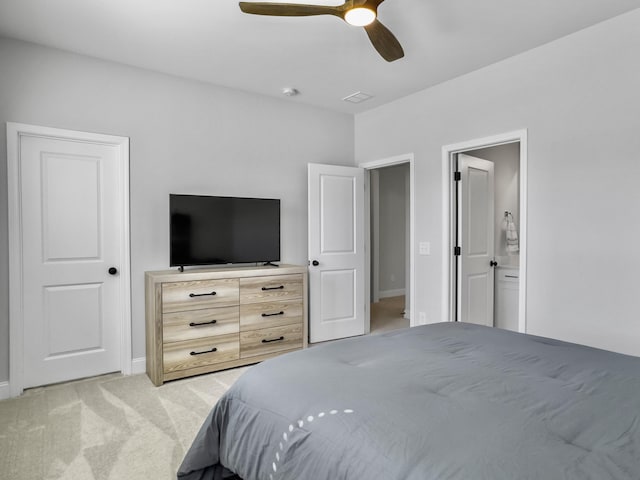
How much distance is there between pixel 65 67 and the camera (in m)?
3.18

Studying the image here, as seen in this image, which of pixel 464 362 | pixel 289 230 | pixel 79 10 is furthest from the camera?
pixel 289 230

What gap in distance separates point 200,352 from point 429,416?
8.64ft

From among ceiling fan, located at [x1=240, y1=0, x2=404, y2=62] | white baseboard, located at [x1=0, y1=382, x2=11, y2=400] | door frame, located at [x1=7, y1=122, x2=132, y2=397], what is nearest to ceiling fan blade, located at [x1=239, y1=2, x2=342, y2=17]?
ceiling fan, located at [x1=240, y1=0, x2=404, y2=62]

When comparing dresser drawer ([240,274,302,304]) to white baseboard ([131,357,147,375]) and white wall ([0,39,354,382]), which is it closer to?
white wall ([0,39,354,382])

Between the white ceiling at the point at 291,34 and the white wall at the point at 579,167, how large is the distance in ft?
0.59

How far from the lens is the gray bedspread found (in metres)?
0.95

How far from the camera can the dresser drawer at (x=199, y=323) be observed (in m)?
3.24

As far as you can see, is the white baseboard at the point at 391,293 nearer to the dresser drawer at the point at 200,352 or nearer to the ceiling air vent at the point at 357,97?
the ceiling air vent at the point at 357,97

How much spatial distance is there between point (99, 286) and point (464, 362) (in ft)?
Answer: 9.92

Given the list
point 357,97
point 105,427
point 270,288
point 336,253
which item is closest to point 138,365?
point 105,427

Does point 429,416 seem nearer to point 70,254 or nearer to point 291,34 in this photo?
point 291,34

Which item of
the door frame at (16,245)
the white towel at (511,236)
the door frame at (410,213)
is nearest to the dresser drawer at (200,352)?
the door frame at (16,245)

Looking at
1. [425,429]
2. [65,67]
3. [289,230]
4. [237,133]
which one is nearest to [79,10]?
[65,67]

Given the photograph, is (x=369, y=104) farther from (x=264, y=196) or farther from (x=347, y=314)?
(x=347, y=314)
